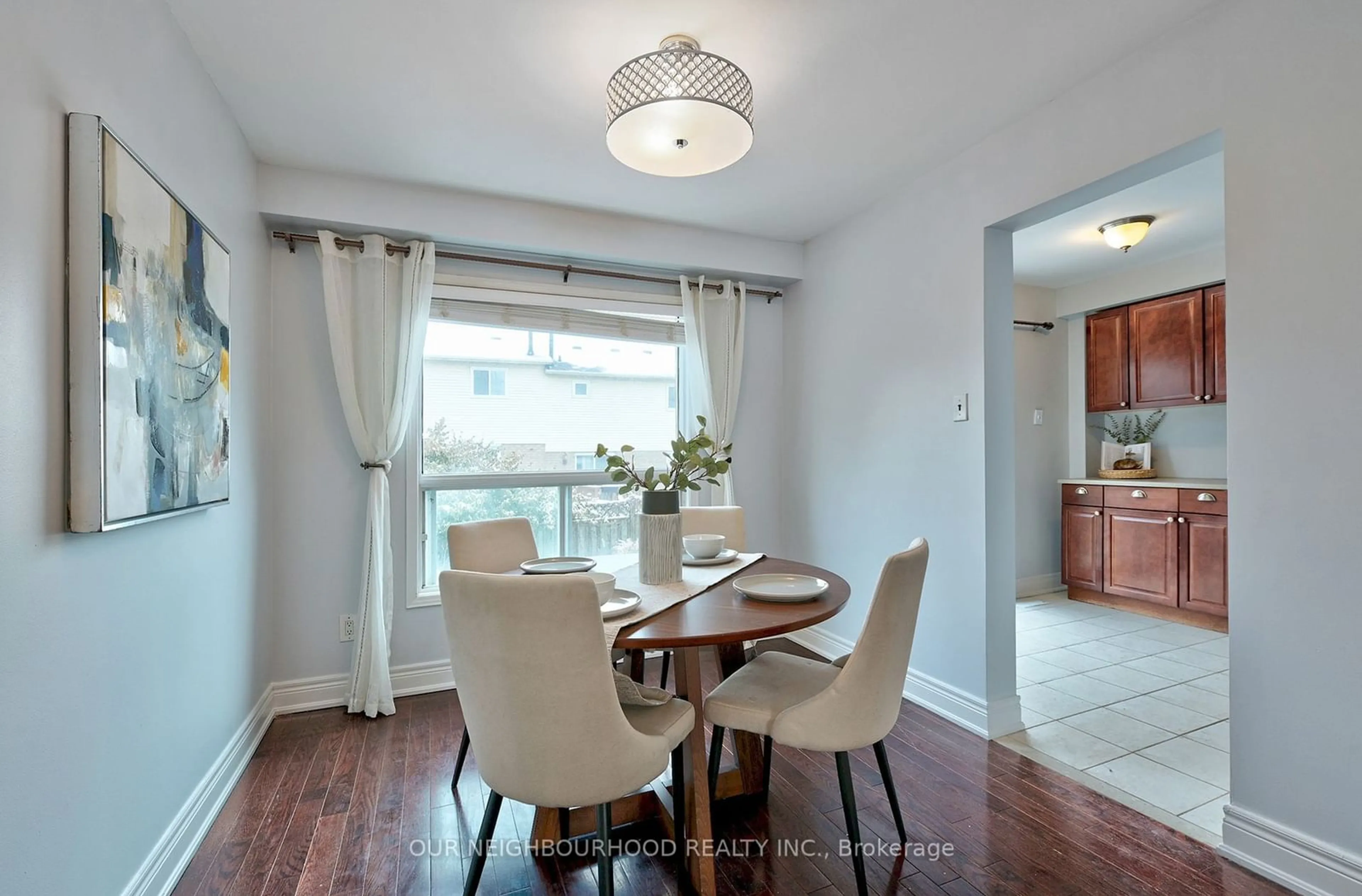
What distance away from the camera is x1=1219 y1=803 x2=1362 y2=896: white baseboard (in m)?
1.51

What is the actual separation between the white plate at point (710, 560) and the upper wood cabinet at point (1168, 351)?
12.3ft

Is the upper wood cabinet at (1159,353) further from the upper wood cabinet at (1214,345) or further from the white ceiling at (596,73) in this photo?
the white ceiling at (596,73)

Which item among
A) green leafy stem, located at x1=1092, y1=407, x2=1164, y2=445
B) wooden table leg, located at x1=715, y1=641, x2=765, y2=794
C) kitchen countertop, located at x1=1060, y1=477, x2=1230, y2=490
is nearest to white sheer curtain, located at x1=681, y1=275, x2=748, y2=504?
wooden table leg, located at x1=715, y1=641, x2=765, y2=794

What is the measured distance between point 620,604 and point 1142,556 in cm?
416

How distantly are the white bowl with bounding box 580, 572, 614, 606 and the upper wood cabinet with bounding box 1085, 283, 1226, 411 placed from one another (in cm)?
407

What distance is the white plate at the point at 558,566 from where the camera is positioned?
2.04 metres

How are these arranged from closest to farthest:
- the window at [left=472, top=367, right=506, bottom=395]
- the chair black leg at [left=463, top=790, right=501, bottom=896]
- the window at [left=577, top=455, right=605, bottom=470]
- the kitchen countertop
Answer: the chair black leg at [left=463, top=790, right=501, bottom=896] < the window at [left=472, top=367, right=506, bottom=395] < the window at [left=577, top=455, right=605, bottom=470] < the kitchen countertop

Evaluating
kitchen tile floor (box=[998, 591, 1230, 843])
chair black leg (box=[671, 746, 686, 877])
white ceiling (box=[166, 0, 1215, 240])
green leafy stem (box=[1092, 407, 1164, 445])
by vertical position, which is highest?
white ceiling (box=[166, 0, 1215, 240])

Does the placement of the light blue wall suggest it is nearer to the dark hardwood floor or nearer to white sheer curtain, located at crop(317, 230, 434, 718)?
the dark hardwood floor

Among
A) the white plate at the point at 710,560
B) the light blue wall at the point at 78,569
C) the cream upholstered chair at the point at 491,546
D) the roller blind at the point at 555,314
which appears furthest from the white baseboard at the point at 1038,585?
the light blue wall at the point at 78,569

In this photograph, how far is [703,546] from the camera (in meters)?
2.25

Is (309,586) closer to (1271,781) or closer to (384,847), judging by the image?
(384,847)

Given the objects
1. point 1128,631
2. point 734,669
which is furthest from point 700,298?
point 1128,631

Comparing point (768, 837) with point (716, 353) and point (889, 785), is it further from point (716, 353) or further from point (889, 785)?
point (716, 353)
